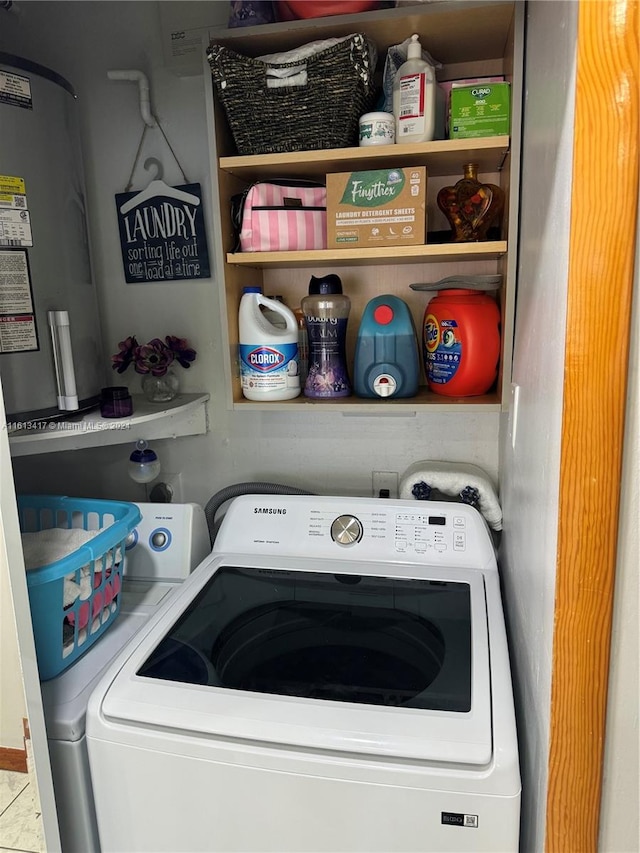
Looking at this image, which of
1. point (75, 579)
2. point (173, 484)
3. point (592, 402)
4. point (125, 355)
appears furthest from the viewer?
point (173, 484)

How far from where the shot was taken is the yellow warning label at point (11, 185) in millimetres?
1212

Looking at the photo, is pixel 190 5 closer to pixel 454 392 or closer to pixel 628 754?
pixel 454 392

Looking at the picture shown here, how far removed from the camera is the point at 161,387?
1.71 meters

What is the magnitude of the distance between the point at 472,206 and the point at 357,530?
0.79 meters

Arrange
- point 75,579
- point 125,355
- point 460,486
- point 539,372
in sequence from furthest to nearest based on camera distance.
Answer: point 125,355 → point 460,486 → point 75,579 → point 539,372

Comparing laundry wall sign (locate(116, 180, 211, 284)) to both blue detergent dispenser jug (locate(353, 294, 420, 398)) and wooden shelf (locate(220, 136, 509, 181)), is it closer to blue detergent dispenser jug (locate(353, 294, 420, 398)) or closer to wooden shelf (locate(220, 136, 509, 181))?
wooden shelf (locate(220, 136, 509, 181))

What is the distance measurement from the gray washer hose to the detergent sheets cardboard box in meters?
0.67

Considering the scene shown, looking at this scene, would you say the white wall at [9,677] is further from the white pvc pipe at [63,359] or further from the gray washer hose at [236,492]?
the gray washer hose at [236,492]

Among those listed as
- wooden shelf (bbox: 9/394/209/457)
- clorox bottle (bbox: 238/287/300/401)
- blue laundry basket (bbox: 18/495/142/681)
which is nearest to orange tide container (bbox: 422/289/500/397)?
clorox bottle (bbox: 238/287/300/401)

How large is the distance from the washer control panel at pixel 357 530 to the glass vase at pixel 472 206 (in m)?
0.62

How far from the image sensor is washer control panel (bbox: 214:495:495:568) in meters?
1.44

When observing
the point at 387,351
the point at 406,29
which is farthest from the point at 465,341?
the point at 406,29

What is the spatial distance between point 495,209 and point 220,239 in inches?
24.3

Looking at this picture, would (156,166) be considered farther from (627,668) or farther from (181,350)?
(627,668)
